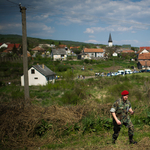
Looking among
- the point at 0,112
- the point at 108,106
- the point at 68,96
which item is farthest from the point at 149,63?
the point at 0,112

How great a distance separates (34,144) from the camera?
16.7 ft

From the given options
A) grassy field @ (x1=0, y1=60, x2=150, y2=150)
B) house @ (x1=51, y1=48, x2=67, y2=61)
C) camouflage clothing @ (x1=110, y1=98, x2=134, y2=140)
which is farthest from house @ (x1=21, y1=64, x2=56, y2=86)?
house @ (x1=51, y1=48, x2=67, y2=61)

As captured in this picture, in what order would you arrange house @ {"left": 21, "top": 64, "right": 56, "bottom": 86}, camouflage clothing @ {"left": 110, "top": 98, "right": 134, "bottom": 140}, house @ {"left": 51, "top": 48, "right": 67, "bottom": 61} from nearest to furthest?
camouflage clothing @ {"left": 110, "top": 98, "right": 134, "bottom": 140}
house @ {"left": 21, "top": 64, "right": 56, "bottom": 86}
house @ {"left": 51, "top": 48, "right": 67, "bottom": 61}

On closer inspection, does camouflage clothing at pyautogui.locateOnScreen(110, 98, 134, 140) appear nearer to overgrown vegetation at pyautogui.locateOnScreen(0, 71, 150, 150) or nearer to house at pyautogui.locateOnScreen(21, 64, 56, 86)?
overgrown vegetation at pyautogui.locateOnScreen(0, 71, 150, 150)

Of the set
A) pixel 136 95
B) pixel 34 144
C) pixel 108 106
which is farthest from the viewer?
pixel 136 95

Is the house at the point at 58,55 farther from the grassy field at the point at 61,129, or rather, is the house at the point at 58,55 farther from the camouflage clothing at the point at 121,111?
the camouflage clothing at the point at 121,111

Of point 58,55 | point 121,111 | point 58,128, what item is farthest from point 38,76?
point 58,55

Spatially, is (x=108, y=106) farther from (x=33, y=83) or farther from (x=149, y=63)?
(x=149, y=63)

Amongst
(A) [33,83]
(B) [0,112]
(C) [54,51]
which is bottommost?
(A) [33,83]

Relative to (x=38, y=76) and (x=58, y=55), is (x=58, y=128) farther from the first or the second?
(x=58, y=55)

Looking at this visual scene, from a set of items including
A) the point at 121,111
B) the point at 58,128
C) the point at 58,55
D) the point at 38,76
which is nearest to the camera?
the point at 121,111

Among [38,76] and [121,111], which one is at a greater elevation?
[121,111]

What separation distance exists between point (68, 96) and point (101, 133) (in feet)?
41.9

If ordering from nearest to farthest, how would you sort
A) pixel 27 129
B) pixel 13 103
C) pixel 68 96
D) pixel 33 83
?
pixel 27 129, pixel 13 103, pixel 68 96, pixel 33 83
